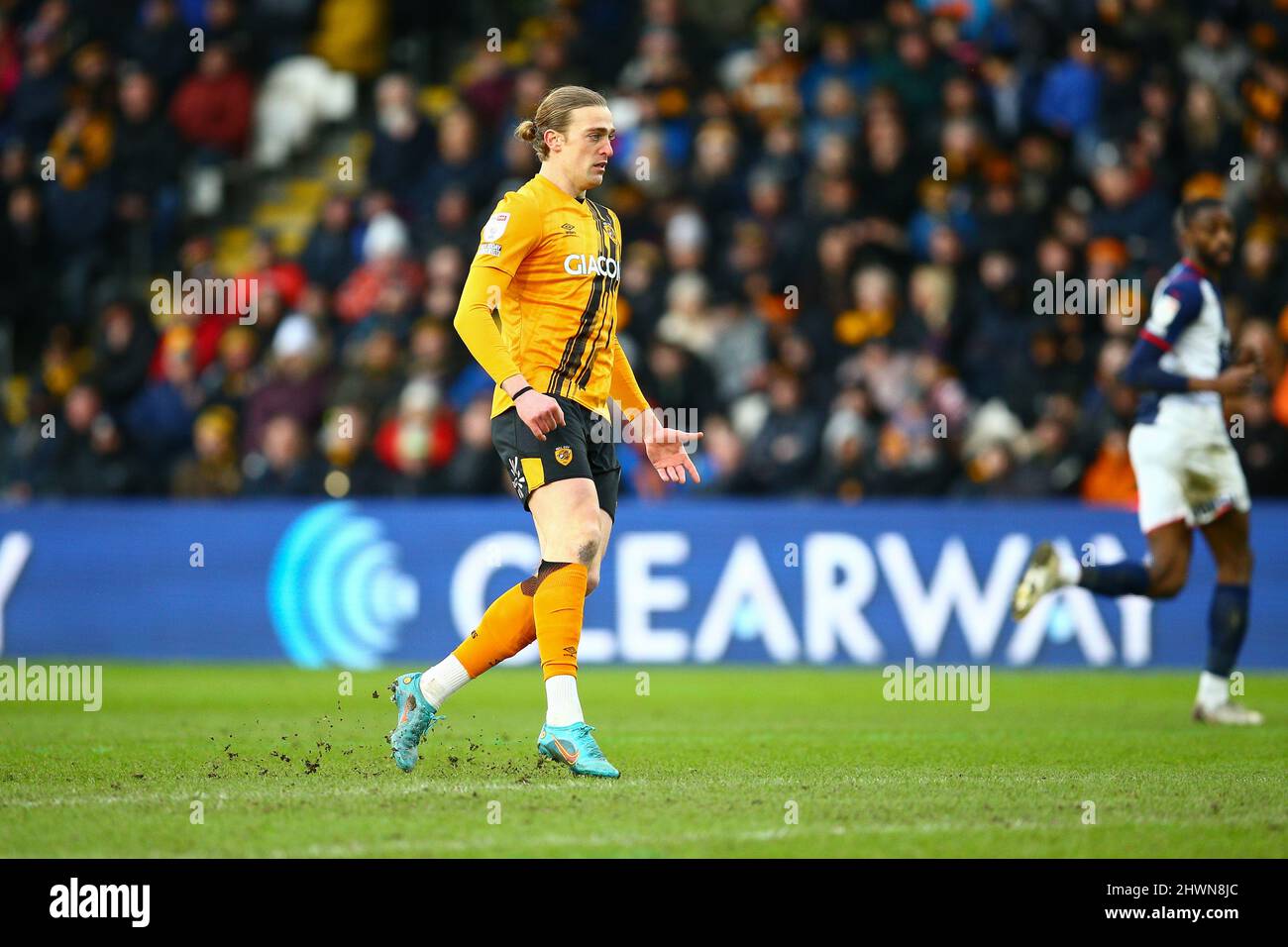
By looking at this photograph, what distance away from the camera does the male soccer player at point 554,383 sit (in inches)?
268

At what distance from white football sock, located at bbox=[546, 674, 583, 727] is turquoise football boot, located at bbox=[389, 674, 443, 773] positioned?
1.63 ft

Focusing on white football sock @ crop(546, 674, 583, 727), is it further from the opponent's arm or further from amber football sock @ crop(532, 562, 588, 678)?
the opponent's arm

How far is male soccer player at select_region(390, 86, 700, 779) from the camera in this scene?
6797mm

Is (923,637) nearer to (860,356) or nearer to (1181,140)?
(860,356)

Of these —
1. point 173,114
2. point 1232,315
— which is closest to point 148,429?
point 173,114

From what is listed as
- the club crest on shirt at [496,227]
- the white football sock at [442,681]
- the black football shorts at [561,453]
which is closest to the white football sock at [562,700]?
the white football sock at [442,681]

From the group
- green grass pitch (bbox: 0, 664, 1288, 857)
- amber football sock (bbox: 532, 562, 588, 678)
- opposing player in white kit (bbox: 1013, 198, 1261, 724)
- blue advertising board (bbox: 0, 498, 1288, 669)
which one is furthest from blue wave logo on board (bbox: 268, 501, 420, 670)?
amber football sock (bbox: 532, 562, 588, 678)

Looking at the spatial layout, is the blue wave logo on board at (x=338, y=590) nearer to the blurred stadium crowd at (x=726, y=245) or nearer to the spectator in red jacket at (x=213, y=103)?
the blurred stadium crowd at (x=726, y=245)

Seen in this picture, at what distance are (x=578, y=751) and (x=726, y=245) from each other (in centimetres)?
920

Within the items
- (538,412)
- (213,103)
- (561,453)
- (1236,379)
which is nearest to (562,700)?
(561,453)

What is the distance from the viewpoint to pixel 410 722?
707 cm

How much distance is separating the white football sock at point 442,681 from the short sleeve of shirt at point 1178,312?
399 cm

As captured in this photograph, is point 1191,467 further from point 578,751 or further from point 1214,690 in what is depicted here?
point 578,751

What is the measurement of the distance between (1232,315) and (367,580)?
6.61 meters
